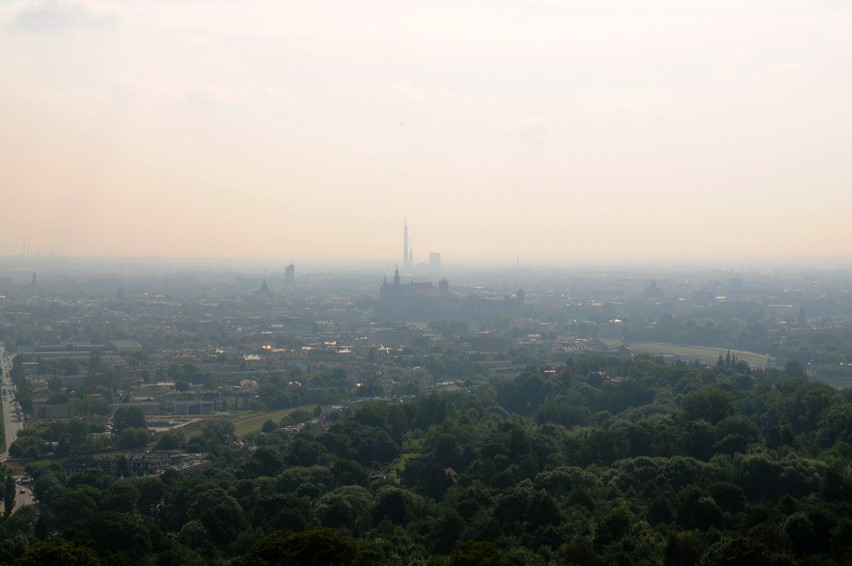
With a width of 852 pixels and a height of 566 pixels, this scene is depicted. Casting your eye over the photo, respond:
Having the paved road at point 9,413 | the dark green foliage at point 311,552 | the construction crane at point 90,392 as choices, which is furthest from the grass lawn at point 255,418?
the dark green foliage at point 311,552

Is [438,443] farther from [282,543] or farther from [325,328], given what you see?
[325,328]

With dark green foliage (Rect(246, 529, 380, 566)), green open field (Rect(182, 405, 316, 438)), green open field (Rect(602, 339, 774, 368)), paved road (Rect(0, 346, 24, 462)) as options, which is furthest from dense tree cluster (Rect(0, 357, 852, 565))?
green open field (Rect(602, 339, 774, 368))

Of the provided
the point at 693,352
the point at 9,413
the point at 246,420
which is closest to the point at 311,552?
the point at 246,420

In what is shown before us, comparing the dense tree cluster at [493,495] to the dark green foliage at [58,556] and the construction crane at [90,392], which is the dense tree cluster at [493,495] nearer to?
the dark green foliage at [58,556]

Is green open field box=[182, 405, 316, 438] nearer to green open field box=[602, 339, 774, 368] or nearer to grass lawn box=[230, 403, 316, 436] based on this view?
grass lawn box=[230, 403, 316, 436]

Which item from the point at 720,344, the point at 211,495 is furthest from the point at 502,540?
the point at 720,344
